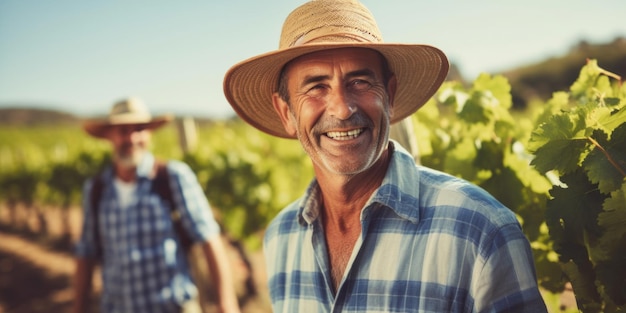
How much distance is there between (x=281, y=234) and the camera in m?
2.06

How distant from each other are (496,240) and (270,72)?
1093 mm

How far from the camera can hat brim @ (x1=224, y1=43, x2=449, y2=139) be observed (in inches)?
69.9

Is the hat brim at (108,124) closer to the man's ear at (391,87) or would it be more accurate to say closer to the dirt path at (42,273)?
the man's ear at (391,87)

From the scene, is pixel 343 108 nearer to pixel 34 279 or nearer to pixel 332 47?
→ pixel 332 47

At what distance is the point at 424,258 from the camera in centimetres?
149

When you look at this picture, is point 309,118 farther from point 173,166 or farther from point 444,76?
point 173,166

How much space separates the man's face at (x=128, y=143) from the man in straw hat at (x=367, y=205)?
2.25m

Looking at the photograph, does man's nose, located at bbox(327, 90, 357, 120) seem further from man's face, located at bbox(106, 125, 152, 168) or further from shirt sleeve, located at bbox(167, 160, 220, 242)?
man's face, located at bbox(106, 125, 152, 168)

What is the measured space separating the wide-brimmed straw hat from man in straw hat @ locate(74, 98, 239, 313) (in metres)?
0.62

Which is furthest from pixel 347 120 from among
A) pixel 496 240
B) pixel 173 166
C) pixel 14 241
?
pixel 14 241

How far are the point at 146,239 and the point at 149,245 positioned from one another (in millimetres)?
52

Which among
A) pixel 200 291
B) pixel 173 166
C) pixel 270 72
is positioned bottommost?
pixel 200 291

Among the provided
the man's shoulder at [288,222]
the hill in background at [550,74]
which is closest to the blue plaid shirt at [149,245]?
the man's shoulder at [288,222]

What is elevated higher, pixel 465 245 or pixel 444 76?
pixel 444 76
